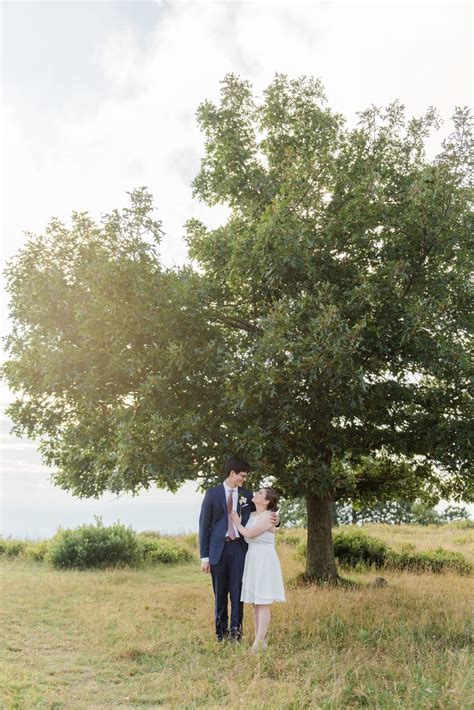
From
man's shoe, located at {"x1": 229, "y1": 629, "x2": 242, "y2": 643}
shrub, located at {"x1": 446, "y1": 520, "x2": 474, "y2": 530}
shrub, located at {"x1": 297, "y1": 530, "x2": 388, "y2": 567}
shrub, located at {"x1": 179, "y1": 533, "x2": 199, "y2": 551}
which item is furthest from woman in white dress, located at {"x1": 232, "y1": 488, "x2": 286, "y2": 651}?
shrub, located at {"x1": 446, "y1": 520, "x2": 474, "y2": 530}

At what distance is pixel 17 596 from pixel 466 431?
11.8 metres

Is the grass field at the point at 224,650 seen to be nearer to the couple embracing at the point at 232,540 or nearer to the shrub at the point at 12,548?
the couple embracing at the point at 232,540

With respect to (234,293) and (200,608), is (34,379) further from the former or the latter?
(200,608)

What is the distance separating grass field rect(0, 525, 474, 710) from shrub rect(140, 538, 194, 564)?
5876 millimetres

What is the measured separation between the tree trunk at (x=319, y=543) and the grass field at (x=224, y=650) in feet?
3.30

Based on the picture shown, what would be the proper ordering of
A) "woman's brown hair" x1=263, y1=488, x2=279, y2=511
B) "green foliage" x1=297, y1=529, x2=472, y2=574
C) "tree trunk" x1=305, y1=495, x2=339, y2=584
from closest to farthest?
1. "woman's brown hair" x1=263, y1=488, x2=279, y2=511
2. "tree trunk" x1=305, y1=495, x2=339, y2=584
3. "green foliage" x1=297, y1=529, x2=472, y2=574

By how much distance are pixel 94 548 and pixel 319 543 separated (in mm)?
8832

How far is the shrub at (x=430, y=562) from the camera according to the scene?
2283 cm

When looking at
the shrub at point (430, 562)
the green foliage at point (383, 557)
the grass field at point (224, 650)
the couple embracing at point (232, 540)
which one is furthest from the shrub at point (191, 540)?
the couple embracing at point (232, 540)

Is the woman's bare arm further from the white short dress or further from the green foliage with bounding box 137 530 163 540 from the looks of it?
the green foliage with bounding box 137 530 163 540

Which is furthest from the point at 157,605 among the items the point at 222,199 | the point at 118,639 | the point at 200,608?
the point at 222,199

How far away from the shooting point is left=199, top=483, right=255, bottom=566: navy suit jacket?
11.4 meters

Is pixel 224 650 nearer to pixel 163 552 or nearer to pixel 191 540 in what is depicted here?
pixel 163 552

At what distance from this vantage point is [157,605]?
1524cm
